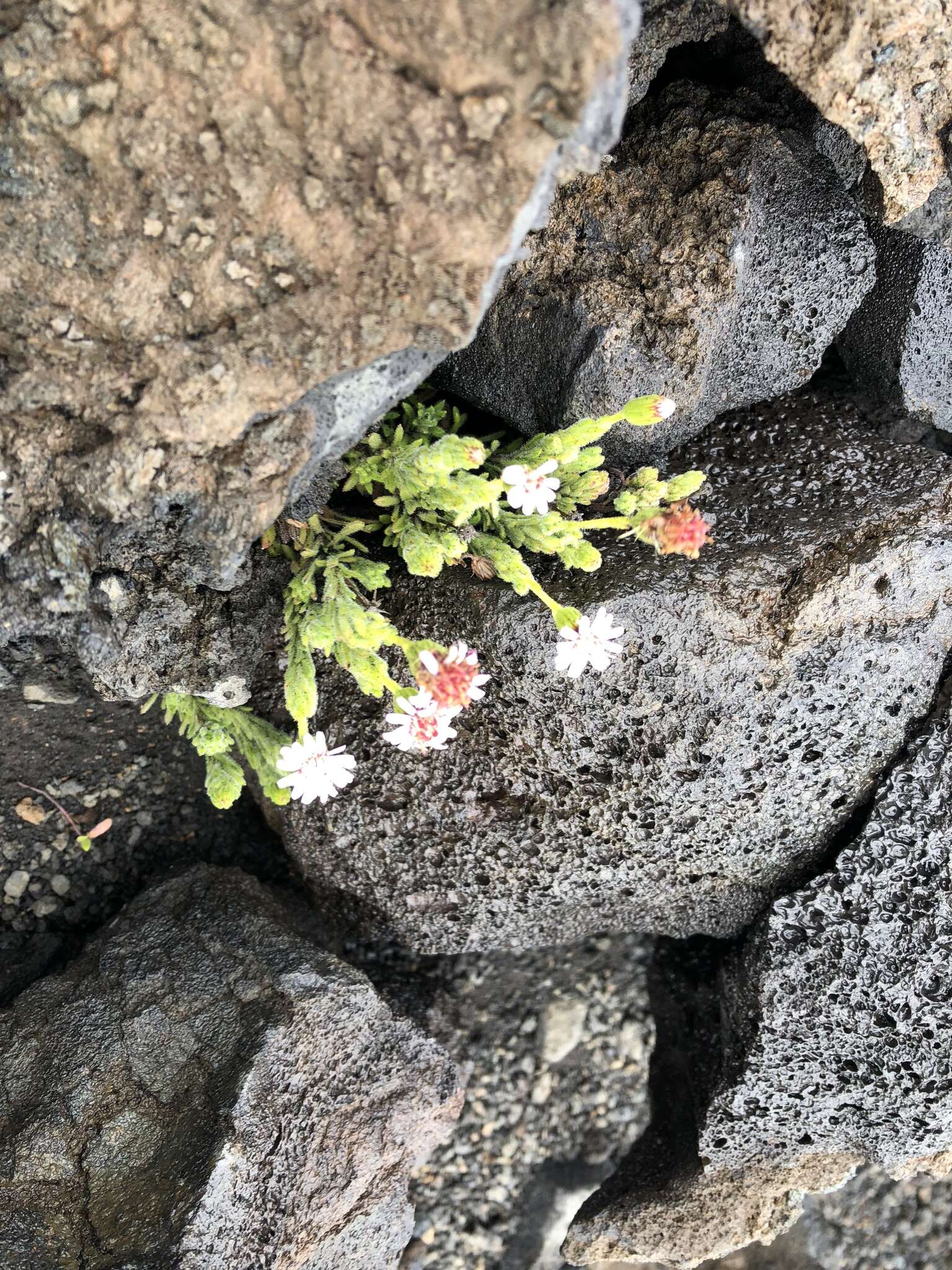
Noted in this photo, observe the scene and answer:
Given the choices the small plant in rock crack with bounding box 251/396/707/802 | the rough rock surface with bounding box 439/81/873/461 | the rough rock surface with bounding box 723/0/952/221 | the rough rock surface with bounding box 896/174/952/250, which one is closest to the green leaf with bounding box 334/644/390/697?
the small plant in rock crack with bounding box 251/396/707/802

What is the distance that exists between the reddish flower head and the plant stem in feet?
8.98

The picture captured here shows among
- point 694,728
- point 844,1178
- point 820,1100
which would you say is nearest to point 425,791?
point 694,728

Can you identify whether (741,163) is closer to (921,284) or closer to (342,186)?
(921,284)

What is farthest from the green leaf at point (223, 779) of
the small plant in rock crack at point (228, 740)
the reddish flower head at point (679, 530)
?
the reddish flower head at point (679, 530)

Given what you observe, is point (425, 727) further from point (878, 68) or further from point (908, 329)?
point (908, 329)

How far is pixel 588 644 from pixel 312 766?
34.7 inches

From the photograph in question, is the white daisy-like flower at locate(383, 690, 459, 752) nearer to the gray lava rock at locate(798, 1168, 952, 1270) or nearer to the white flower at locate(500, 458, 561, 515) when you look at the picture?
the white flower at locate(500, 458, 561, 515)

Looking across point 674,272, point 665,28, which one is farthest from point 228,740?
point 665,28

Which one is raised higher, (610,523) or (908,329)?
(610,523)

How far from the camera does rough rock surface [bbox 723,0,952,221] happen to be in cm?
254

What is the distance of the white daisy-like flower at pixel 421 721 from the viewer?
2701 millimetres

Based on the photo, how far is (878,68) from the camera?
8.68 ft

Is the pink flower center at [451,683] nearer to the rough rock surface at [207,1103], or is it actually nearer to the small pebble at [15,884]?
the rough rock surface at [207,1103]

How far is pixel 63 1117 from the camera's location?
3.34 m
